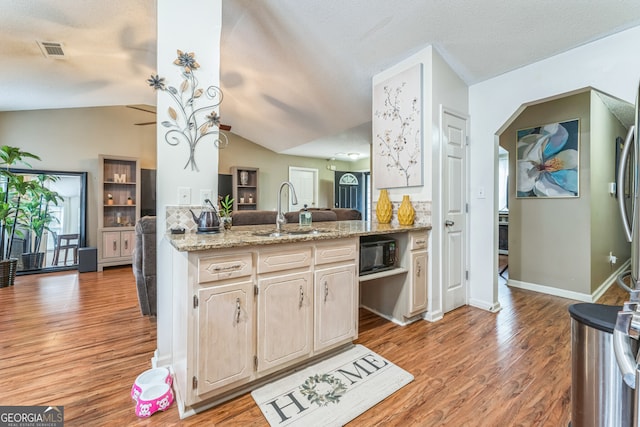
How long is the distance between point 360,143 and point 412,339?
15.0 feet

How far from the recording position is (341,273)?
75.9 inches

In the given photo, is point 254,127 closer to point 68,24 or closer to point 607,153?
point 68,24

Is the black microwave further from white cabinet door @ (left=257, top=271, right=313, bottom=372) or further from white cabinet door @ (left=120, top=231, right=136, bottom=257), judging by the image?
white cabinet door @ (left=120, top=231, right=136, bottom=257)

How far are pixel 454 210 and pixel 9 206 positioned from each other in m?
5.76

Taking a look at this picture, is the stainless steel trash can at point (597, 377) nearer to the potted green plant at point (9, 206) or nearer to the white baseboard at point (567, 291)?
the white baseboard at point (567, 291)

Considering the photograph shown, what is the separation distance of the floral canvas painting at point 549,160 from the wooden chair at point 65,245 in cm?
715

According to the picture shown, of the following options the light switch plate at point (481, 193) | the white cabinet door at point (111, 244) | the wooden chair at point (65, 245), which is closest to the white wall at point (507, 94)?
the light switch plate at point (481, 193)

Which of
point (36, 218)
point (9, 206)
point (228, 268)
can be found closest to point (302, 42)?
point (228, 268)

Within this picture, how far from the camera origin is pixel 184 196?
74.0 inches

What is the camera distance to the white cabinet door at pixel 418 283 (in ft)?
7.96

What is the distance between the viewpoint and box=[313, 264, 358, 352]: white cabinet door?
5.95 ft

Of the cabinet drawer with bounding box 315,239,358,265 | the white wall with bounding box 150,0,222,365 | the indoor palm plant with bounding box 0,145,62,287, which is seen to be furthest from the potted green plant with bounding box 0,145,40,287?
the cabinet drawer with bounding box 315,239,358,265

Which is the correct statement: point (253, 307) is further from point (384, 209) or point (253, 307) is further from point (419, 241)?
point (384, 209)

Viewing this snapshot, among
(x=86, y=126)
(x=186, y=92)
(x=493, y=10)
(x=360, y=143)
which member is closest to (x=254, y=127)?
(x=360, y=143)
